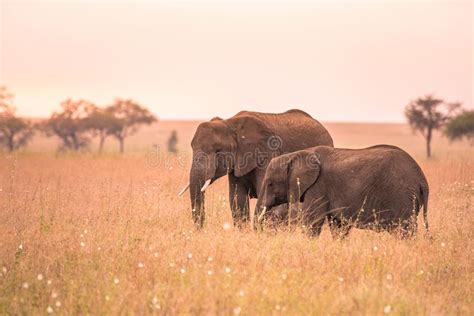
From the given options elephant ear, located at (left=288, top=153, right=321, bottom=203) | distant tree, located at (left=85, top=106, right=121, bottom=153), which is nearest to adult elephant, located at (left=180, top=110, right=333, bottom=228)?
elephant ear, located at (left=288, top=153, right=321, bottom=203)

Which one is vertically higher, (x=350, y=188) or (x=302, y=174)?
(x=302, y=174)

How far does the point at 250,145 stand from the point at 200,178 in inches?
48.6

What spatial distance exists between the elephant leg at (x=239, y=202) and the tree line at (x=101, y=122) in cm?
3878

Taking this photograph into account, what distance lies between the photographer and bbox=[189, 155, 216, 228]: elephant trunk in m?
14.0

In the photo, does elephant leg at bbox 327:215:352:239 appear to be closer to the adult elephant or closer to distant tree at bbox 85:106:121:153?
the adult elephant

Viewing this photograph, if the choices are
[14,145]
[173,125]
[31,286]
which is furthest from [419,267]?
[173,125]

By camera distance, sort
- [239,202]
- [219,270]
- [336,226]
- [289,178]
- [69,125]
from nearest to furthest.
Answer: [219,270] < [289,178] < [336,226] < [239,202] < [69,125]

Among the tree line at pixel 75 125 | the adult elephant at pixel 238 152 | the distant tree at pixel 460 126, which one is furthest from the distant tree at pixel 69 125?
the adult elephant at pixel 238 152

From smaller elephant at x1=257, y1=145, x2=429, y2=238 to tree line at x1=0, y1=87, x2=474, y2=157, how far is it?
4029 centimetres

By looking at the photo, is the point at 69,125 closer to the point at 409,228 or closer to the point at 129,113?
the point at 129,113

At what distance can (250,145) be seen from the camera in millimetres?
14711

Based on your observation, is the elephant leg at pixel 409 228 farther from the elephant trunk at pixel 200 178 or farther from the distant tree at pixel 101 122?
the distant tree at pixel 101 122

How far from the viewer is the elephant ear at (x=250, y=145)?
14602mm

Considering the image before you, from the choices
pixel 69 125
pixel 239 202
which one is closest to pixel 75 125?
pixel 69 125
